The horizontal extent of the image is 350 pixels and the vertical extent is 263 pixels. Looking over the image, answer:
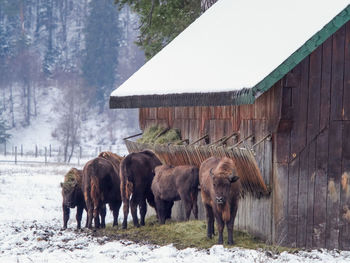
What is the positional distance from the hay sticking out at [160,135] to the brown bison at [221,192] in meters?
3.34

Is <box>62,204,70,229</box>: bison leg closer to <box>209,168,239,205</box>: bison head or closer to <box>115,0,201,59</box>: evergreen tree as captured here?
<box>209,168,239,205</box>: bison head

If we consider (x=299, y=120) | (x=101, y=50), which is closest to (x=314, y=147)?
(x=299, y=120)

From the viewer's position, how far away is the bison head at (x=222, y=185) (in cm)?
1288

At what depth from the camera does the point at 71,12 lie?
11700 cm

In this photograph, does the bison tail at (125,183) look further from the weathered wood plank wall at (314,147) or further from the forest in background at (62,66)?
the forest in background at (62,66)

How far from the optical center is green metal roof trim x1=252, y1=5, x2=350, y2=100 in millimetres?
12461

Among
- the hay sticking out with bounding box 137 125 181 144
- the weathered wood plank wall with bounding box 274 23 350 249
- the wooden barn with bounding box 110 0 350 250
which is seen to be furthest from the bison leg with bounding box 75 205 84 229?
the weathered wood plank wall with bounding box 274 23 350 249

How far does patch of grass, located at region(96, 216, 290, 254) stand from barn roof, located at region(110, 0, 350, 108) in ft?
8.30

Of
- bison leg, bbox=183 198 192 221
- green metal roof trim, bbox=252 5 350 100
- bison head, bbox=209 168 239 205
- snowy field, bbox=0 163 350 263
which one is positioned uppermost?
green metal roof trim, bbox=252 5 350 100

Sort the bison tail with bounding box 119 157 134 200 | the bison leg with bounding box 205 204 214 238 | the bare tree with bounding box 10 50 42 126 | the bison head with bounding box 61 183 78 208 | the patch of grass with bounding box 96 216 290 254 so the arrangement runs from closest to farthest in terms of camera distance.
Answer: the patch of grass with bounding box 96 216 290 254 → the bison leg with bounding box 205 204 214 238 → the bison tail with bounding box 119 157 134 200 → the bison head with bounding box 61 183 78 208 → the bare tree with bounding box 10 50 42 126

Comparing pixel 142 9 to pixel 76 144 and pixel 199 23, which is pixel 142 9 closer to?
pixel 199 23

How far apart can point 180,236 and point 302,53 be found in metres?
Result: 4.42

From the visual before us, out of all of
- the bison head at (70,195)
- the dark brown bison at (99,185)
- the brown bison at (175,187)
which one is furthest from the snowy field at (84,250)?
the brown bison at (175,187)

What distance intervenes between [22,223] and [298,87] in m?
8.74
